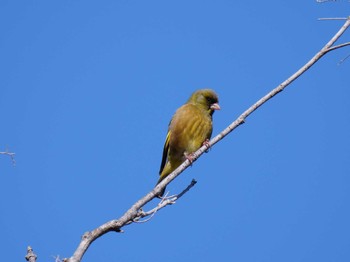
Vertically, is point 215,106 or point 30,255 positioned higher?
point 215,106

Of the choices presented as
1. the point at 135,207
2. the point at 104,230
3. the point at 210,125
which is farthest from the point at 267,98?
the point at 210,125

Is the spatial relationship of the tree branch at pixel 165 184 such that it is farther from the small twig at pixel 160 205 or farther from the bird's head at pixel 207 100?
the bird's head at pixel 207 100

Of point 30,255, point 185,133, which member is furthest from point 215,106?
point 30,255

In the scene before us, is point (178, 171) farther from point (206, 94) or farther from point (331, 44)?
point (206, 94)

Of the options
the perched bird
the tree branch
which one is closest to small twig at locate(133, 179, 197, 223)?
the tree branch

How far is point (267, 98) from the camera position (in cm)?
411

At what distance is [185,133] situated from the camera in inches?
259

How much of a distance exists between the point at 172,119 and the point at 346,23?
10.8 ft

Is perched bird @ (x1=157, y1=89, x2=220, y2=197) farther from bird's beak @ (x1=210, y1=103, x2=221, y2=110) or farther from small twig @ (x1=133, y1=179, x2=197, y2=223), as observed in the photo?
small twig @ (x1=133, y1=179, x2=197, y2=223)

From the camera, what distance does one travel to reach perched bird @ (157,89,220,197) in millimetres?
6543

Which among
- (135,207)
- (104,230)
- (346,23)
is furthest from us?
(346,23)

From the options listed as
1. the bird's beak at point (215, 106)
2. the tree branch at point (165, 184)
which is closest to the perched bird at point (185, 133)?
the bird's beak at point (215, 106)

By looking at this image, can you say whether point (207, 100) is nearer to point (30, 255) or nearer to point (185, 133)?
point (185, 133)

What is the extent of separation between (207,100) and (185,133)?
0.75 metres
